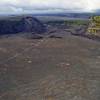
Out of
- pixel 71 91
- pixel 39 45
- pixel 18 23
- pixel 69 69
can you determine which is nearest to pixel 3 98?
pixel 71 91

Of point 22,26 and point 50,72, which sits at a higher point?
point 50,72

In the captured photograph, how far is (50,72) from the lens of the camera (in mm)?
12867

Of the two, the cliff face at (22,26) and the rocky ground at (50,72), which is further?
the cliff face at (22,26)

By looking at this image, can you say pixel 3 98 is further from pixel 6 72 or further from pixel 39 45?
pixel 39 45

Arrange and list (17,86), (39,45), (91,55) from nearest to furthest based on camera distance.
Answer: (17,86)
(91,55)
(39,45)

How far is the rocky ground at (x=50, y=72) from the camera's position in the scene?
32.0 ft

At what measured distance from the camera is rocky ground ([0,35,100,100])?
32.0 ft

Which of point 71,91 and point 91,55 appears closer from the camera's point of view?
point 71,91

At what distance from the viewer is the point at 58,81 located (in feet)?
37.0

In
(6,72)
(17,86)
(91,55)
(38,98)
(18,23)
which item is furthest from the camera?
(18,23)

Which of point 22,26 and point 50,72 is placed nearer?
point 50,72

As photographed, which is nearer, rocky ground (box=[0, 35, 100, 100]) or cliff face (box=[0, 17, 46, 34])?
rocky ground (box=[0, 35, 100, 100])

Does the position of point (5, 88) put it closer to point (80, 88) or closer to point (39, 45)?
point (80, 88)

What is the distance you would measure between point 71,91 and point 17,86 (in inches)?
78.2
